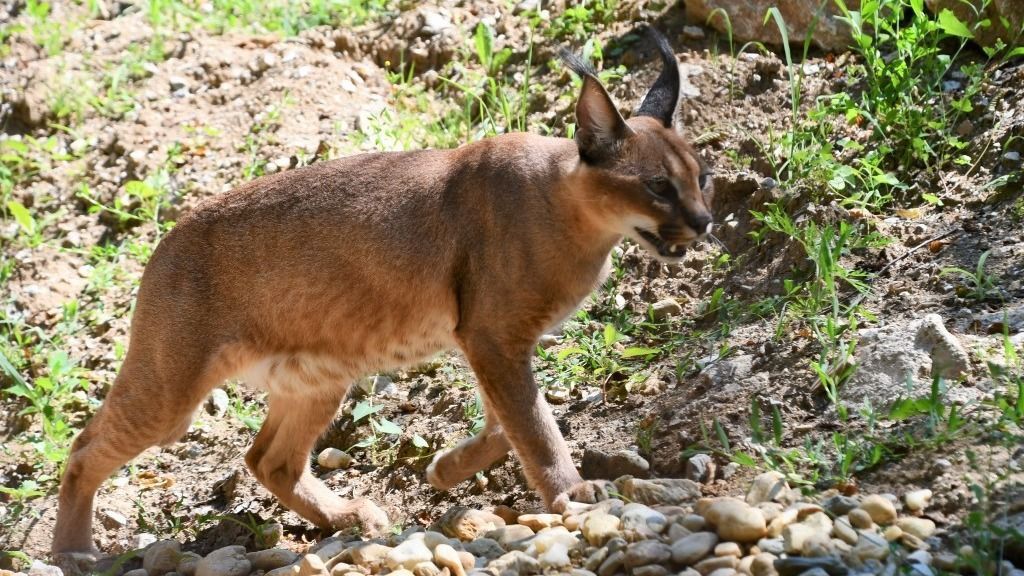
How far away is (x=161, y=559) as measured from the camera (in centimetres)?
530

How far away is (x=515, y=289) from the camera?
5.30m

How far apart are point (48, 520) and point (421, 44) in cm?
430

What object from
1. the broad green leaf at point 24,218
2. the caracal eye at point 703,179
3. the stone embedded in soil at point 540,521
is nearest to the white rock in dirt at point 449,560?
the stone embedded in soil at point 540,521

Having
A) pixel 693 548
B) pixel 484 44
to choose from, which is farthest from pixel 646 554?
pixel 484 44

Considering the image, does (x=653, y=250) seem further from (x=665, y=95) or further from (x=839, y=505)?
(x=839, y=505)

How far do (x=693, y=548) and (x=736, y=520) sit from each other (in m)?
0.17

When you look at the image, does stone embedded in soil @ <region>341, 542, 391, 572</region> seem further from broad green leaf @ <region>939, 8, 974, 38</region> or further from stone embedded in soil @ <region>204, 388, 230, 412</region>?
broad green leaf @ <region>939, 8, 974, 38</region>

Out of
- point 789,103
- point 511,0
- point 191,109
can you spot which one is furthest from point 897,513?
point 191,109

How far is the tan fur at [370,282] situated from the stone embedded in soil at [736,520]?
1.32 metres

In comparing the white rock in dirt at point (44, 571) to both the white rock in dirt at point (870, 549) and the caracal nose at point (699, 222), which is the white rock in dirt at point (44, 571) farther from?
the white rock in dirt at point (870, 549)

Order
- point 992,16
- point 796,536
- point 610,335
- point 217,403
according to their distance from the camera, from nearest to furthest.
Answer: point 796,536
point 610,335
point 992,16
point 217,403

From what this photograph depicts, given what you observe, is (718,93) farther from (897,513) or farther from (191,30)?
(191,30)

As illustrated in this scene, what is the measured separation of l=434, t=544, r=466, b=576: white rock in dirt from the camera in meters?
4.37

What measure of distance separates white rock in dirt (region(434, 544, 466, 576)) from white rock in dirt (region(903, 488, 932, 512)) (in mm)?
1595
